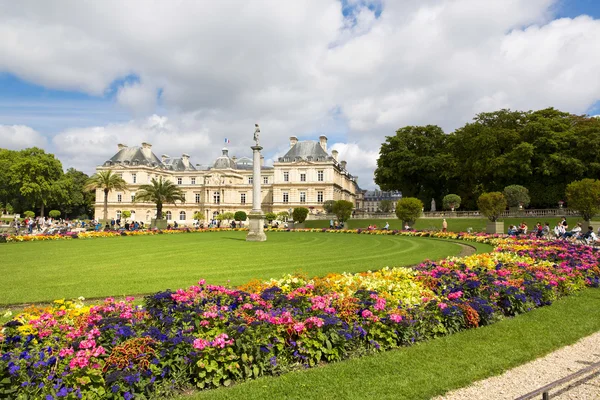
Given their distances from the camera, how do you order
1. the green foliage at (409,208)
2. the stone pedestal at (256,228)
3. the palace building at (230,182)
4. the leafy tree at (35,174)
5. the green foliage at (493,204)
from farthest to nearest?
1. the palace building at (230,182)
2. the leafy tree at (35,174)
3. the green foliage at (409,208)
4. the green foliage at (493,204)
5. the stone pedestal at (256,228)

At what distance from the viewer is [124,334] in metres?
4.82

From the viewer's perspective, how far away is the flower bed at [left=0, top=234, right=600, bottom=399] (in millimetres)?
4164

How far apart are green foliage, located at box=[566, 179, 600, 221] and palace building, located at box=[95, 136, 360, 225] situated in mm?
47267

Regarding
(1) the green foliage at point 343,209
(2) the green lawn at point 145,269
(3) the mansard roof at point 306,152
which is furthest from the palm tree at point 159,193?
(3) the mansard roof at point 306,152

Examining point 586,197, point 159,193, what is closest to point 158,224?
point 159,193

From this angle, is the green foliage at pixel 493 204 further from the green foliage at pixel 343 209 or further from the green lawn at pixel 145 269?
the green foliage at pixel 343 209

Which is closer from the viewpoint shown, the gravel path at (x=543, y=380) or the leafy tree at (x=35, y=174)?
the gravel path at (x=543, y=380)

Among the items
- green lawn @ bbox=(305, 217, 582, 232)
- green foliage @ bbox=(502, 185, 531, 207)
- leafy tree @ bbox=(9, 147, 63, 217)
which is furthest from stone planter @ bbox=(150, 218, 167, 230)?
green foliage @ bbox=(502, 185, 531, 207)

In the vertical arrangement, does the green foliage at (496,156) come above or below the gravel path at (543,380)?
above

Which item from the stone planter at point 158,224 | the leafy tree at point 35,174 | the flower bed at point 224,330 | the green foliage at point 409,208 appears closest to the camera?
the flower bed at point 224,330

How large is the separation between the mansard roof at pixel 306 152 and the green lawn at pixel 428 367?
225 feet

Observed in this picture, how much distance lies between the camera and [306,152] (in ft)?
252

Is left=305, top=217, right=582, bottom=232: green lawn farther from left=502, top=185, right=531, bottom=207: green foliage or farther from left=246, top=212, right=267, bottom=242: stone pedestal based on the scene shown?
left=246, top=212, right=267, bottom=242: stone pedestal

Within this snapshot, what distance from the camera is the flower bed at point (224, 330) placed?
4164 mm
